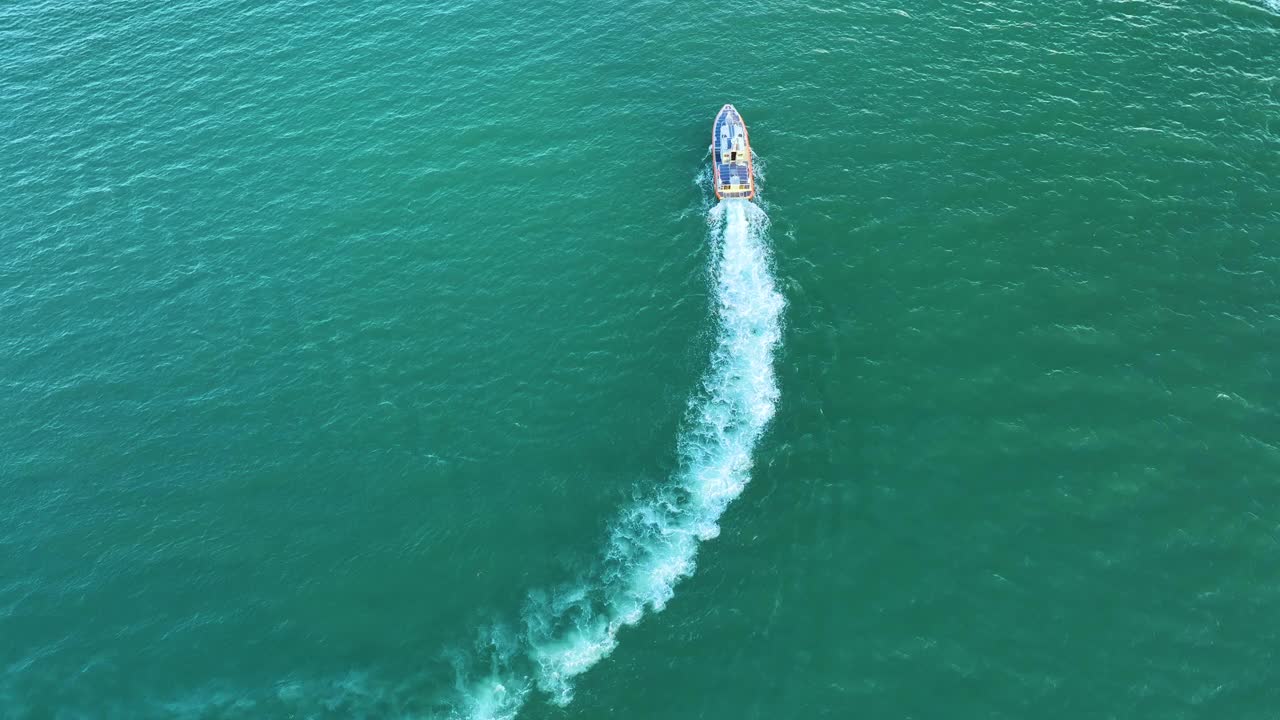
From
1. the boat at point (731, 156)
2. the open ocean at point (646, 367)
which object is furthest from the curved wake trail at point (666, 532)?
the boat at point (731, 156)

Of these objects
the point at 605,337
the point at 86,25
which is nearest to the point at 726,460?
the point at 605,337

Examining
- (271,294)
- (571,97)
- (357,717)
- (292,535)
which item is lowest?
(357,717)

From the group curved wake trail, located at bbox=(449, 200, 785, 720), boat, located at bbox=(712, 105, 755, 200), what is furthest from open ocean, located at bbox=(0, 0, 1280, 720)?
boat, located at bbox=(712, 105, 755, 200)

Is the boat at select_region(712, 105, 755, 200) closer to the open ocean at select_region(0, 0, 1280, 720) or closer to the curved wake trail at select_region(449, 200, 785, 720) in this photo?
the open ocean at select_region(0, 0, 1280, 720)

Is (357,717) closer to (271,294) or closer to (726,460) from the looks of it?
(726,460)

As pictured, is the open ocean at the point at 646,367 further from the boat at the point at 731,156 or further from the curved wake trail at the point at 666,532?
the boat at the point at 731,156

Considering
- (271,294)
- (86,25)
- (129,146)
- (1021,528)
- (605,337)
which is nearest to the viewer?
(1021,528)

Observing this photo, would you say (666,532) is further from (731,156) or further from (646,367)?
(731,156)
